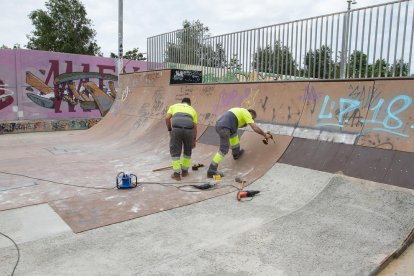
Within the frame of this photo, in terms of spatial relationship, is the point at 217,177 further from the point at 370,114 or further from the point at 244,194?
the point at 370,114

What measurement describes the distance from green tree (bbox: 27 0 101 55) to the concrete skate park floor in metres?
26.3

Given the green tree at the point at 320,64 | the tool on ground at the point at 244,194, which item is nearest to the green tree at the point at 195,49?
the green tree at the point at 320,64

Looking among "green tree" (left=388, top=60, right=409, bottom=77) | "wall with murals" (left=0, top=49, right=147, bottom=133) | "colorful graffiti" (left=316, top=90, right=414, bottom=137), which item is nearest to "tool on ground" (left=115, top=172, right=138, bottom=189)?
"colorful graffiti" (left=316, top=90, right=414, bottom=137)

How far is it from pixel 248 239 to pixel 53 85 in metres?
15.8

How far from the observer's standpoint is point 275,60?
8484 mm

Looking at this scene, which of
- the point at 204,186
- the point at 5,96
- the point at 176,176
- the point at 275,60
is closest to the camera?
the point at 204,186

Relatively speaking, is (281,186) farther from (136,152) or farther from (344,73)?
(136,152)

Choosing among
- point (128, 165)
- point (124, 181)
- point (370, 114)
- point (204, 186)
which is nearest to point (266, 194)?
point (204, 186)

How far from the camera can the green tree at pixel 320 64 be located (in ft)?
23.7

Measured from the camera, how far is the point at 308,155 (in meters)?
5.91

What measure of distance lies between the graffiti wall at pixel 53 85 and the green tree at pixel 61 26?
35.4 ft

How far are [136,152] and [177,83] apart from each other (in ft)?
11.1

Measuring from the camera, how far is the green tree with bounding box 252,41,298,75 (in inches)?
318

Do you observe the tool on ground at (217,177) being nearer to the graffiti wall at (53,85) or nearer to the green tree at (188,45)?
the green tree at (188,45)
